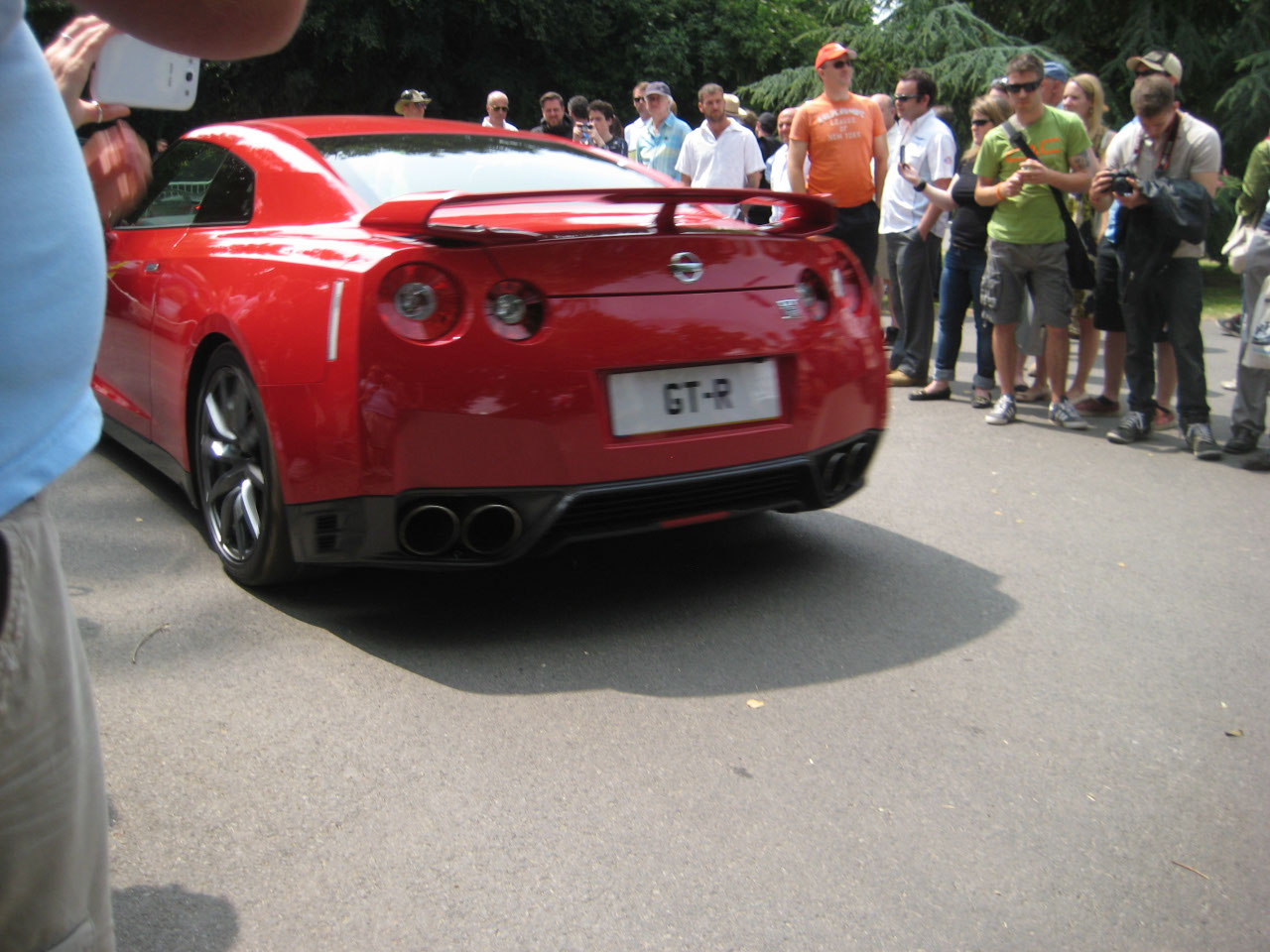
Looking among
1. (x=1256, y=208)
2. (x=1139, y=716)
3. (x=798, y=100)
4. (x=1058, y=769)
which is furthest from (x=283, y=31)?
(x=798, y=100)

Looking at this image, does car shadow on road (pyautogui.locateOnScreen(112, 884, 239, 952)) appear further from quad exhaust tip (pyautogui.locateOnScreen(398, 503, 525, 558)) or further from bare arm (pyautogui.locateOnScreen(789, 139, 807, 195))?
bare arm (pyautogui.locateOnScreen(789, 139, 807, 195))

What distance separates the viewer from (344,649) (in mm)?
3326

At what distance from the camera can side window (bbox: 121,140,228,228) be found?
4367 mm

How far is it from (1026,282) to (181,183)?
14.6 ft

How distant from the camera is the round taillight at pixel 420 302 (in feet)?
10.1

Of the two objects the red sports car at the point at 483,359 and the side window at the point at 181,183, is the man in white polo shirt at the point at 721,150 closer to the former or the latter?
the side window at the point at 181,183

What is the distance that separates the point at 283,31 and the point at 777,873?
1.69 meters

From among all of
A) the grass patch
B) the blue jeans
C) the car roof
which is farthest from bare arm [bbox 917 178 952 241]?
the grass patch

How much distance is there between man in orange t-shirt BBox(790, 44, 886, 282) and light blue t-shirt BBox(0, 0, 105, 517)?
7.03 meters

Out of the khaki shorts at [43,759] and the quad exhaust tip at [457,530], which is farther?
the quad exhaust tip at [457,530]

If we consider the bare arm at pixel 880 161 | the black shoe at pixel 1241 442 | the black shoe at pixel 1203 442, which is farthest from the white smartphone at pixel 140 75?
the bare arm at pixel 880 161

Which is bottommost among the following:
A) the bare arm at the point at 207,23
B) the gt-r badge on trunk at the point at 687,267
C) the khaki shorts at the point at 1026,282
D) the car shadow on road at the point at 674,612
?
the car shadow on road at the point at 674,612

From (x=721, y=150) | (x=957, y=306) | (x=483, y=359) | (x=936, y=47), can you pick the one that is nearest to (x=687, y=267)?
(x=483, y=359)

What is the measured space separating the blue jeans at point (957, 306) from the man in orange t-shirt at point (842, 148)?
57 centimetres
